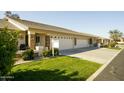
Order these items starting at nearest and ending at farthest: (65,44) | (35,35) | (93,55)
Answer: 1. (35,35)
2. (93,55)
3. (65,44)

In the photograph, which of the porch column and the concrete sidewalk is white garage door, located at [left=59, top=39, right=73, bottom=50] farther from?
the concrete sidewalk

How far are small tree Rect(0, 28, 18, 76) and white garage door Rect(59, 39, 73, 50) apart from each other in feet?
62.7

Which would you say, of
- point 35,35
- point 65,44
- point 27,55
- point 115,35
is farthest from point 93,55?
point 115,35

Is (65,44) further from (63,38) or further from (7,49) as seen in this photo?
(7,49)

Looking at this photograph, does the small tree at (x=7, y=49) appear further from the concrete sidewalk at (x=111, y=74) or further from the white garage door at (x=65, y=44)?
the white garage door at (x=65, y=44)

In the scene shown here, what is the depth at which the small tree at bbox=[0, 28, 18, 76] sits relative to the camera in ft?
25.5

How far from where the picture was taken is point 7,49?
7996 mm

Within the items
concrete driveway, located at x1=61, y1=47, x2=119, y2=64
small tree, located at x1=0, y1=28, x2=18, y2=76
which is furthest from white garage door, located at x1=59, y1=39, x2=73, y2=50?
small tree, located at x1=0, y1=28, x2=18, y2=76

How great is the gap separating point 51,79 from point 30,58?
7081 millimetres

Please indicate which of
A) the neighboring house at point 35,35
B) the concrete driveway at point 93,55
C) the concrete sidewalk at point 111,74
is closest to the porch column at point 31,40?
the neighboring house at point 35,35

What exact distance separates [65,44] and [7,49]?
72.4 ft
